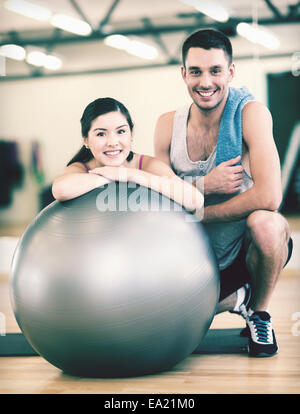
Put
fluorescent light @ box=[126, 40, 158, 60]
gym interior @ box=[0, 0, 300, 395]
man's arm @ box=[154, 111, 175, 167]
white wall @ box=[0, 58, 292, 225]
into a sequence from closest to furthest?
man's arm @ box=[154, 111, 175, 167]
gym interior @ box=[0, 0, 300, 395]
white wall @ box=[0, 58, 292, 225]
fluorescent light @ box=[126, 40, 158, 60]

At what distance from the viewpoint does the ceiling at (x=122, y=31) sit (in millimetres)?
5504

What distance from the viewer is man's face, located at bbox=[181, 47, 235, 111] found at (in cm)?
198

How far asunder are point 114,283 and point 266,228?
0.70m

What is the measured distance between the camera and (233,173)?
1990mm

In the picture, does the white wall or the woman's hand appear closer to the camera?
the woman's hand

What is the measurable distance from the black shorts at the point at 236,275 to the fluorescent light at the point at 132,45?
14.2 ft

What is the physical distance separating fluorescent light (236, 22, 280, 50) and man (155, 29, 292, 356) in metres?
3.68

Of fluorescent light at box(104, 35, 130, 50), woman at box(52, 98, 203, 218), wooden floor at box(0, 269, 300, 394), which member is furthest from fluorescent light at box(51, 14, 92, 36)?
wooden floor at box(0, 269, 300, 394)

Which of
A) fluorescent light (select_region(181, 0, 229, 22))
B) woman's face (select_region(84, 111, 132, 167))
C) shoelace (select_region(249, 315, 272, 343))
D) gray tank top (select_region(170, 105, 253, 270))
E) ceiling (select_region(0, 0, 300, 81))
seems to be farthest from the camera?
ceiling (select_region(0, 0, 300, 81))

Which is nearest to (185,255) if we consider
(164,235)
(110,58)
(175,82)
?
(164,235)

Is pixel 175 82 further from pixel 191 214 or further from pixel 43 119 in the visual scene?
pixel 191 214

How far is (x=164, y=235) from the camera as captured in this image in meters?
1.53

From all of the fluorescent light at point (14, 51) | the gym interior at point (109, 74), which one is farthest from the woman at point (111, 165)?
the fluorescent light at point (14, 51)

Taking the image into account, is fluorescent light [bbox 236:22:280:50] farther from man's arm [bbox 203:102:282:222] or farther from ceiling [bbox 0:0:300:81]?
man's arm [bbox 203:102:282:222]
